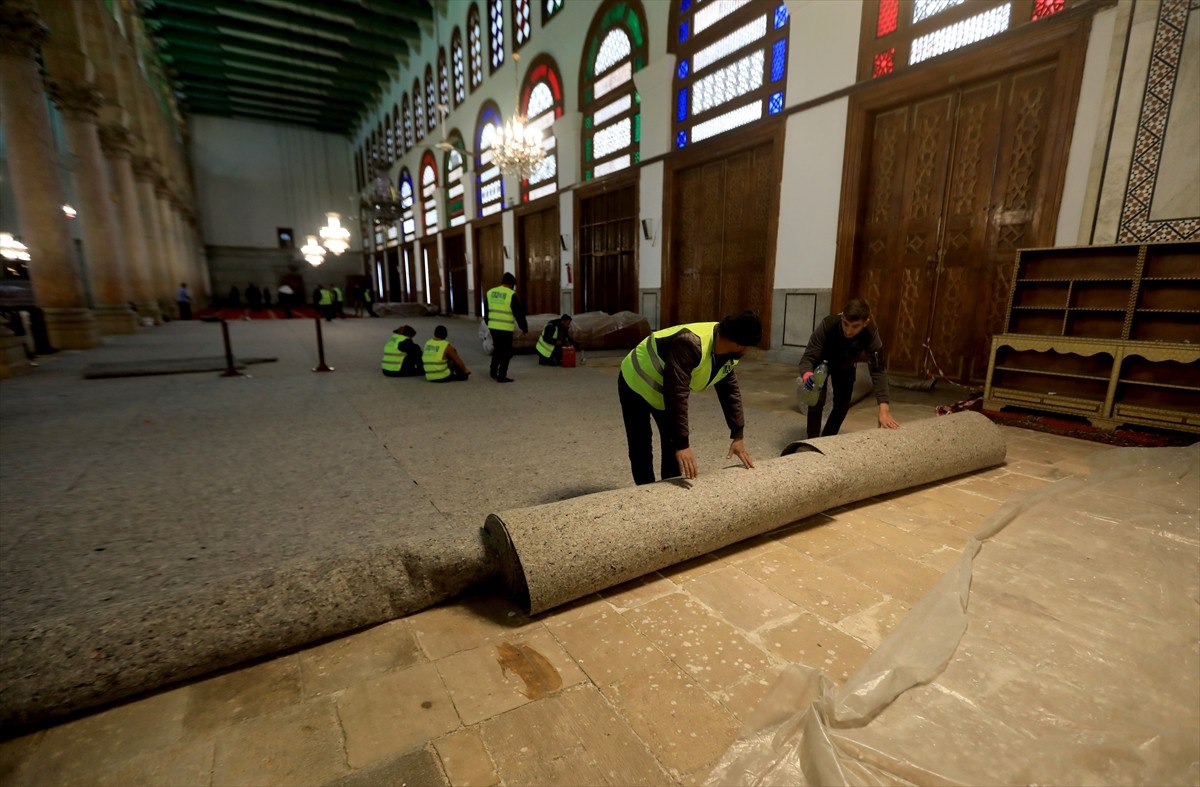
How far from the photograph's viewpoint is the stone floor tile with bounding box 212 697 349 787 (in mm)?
1331

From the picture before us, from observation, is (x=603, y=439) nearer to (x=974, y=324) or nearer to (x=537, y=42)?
(x=974, y=324)

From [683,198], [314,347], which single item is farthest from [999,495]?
[314,347]

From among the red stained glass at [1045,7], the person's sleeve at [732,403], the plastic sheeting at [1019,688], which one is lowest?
the plastic sheeting at [1019,688]

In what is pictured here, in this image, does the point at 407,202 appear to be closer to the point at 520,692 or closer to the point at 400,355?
the point at 400,355

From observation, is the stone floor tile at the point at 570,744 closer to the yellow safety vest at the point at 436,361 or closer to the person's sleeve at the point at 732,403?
the person's sleeve at the point at 732,403

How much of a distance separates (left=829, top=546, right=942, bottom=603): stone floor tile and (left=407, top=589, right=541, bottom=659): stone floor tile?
142 cm

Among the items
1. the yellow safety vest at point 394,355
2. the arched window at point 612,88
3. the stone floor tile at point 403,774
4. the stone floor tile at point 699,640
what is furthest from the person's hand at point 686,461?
the arched window at point 612,88

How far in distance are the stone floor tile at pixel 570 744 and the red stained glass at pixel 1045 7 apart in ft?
24.4

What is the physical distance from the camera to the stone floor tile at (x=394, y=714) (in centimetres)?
142

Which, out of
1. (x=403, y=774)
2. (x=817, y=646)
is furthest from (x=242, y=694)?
(x=817, y=646)

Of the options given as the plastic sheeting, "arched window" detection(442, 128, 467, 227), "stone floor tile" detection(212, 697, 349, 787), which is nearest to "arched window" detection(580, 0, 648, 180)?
"arched window" detection(442, 128, 467, 227)

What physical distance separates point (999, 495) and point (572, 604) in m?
2.76

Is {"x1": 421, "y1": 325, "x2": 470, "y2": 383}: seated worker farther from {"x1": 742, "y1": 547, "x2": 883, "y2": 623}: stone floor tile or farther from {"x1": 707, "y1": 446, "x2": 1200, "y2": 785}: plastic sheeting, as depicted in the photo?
{"x1": 707, "y1": 446, "x2": 1200, "y2": 785}: plastic sheeting

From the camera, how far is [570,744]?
4.67ft
